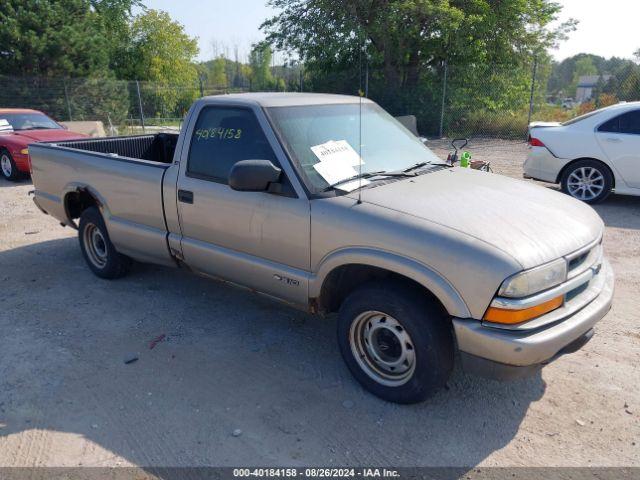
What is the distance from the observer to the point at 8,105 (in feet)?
69.7

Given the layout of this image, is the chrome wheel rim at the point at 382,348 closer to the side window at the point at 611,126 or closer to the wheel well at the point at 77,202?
the wheel well at the point at 77,202

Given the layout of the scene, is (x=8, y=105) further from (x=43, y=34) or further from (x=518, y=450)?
(x=518, y=450)

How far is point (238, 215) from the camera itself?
3814mm

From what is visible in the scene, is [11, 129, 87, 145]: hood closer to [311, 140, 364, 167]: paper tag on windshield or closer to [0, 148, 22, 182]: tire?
[0, 148, 22, 182]: tire

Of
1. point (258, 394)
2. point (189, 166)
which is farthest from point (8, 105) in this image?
point (258, 394)

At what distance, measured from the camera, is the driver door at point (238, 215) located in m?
3.53

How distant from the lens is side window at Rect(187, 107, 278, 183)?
12.5 ft

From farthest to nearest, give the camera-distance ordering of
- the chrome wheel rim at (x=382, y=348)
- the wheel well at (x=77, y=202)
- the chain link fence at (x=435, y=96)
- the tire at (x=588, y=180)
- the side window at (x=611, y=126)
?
the chain link fence at (x=435, y=96)
the tire at (x=588, y=180)
the side window at (x=611, y=126)
the wheel well at (x=77, y=202)
the chrome wheel rim at (x=382, y=348)

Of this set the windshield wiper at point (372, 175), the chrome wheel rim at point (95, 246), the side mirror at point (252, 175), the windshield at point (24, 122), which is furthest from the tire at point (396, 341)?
the windshield at point (24, 122)

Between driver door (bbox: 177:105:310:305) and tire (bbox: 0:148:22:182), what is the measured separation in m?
8.64

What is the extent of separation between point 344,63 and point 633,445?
22.2m

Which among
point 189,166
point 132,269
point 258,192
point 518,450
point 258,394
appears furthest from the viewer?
point 132,269

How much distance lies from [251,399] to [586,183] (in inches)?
284

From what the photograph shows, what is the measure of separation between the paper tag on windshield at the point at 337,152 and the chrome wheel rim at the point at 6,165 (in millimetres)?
9914
